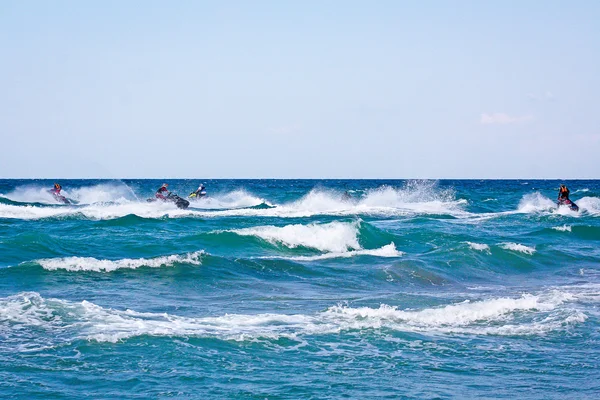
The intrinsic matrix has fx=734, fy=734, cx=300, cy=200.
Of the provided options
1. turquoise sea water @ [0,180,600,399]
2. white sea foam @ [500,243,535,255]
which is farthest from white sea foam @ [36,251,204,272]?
white sea foam @ [500,243,535,255]

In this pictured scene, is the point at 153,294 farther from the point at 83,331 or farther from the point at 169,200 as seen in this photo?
the point at 169,200

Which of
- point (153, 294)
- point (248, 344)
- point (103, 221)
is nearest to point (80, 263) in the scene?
point (153, 294)

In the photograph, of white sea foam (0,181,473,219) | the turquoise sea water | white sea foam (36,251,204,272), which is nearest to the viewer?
the turquoise sea water

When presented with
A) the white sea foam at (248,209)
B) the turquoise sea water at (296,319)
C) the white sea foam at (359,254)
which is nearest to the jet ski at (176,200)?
the white sea foam at (248,209)

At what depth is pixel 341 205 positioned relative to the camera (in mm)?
50312

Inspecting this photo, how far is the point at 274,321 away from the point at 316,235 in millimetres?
13371

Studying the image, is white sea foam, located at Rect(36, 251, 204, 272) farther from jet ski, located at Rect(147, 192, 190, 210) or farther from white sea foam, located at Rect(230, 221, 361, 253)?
jet ski, located at Rect(147, 192, 190, 210)

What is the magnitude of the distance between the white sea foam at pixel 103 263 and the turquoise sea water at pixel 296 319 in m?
0.05

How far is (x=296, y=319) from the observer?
11.5 m

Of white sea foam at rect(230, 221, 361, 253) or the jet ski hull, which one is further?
the jet ski hull

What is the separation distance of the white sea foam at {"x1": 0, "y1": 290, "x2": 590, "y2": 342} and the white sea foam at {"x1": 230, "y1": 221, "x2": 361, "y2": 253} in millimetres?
11090

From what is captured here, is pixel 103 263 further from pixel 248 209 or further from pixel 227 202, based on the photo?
pixel 227 202

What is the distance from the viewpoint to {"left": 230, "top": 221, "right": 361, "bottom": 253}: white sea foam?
78.1ft

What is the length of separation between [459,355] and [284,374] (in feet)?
8.04
